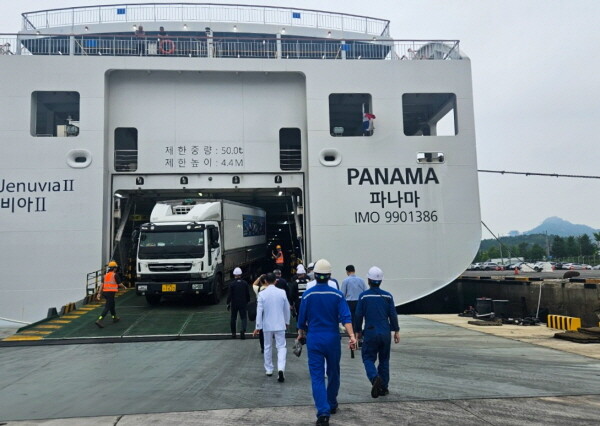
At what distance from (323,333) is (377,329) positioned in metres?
1.10

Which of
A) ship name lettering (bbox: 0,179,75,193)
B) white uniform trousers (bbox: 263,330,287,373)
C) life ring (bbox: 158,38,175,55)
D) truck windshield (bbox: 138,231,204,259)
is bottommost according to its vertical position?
white uniform trousers (bbox: 263,330,287,373)

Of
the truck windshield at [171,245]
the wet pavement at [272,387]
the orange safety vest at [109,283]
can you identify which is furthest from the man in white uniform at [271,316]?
the truck windshield at [171,245]

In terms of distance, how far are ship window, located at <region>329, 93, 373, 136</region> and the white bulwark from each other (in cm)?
37

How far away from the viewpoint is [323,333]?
17.3ft

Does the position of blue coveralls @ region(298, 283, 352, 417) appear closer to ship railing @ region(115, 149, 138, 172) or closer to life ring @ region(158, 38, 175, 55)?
ship railing @ region(115, 149, 138, 172)

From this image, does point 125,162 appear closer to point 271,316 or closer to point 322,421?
point 271,316

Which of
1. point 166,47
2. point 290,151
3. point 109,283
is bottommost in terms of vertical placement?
point 109,283

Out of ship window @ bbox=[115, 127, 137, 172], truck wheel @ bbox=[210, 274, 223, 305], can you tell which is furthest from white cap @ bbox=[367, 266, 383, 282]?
ship window @ bbox=[115, 127, 137, 172]

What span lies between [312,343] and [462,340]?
7.10m

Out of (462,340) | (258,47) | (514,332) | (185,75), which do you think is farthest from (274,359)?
(258,47)

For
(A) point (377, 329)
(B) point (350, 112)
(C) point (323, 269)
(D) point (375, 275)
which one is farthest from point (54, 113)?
(A) point (377, 329)

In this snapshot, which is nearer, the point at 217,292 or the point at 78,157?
the point at 217,292

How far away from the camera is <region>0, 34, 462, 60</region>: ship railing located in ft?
57.6

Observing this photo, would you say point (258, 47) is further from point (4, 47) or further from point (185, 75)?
point (4, 47)
